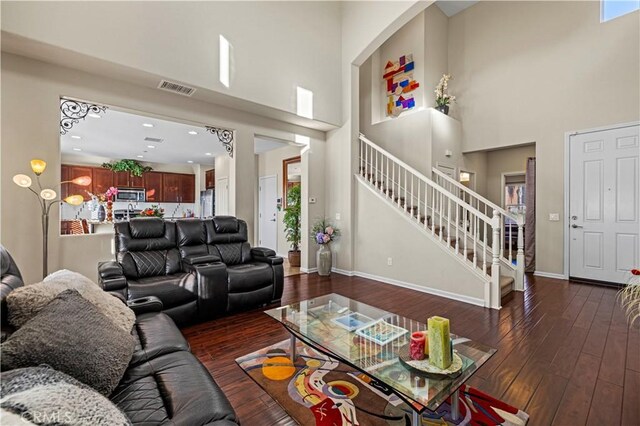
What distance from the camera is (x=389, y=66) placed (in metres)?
6.78

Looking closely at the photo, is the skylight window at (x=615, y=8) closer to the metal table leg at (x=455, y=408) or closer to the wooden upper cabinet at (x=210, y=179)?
the metal table leg at (x=455, y=408)

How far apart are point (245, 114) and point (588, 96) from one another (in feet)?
19.1

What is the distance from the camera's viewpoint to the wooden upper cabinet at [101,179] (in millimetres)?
8031

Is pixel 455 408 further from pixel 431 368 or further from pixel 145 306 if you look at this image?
pixel 145 306

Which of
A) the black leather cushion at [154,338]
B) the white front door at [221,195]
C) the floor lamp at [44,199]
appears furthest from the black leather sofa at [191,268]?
the white front door at [221,195]

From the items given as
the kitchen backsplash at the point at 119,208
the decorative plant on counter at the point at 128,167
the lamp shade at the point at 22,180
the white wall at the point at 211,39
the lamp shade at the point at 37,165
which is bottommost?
the kitchen backsplash at the point at 119,208

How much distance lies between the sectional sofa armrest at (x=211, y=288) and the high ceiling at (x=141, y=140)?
2297 millimetres

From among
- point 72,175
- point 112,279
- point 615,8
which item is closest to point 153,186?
point 72,175

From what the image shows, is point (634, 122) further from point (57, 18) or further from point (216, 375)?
point (57, 18)

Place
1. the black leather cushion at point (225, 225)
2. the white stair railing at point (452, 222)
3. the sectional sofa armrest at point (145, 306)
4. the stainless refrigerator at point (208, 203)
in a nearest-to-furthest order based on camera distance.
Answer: the sectional sofa armrest at point (145, 306) → the white stair railing at point (452, 222) → the black leather cushion at point (225, 225) → the stainless refrigerator at point (208, 203)

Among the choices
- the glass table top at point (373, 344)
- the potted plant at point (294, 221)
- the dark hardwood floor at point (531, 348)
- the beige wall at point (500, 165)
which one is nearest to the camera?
the glass table top at point (373, 344)

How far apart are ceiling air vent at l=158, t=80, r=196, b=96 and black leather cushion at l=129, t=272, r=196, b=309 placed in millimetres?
2372

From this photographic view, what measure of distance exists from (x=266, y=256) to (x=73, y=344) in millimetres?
2756

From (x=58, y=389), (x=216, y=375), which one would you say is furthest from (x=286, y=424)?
(x=58, y=389)
